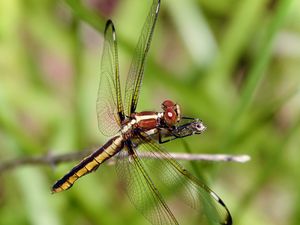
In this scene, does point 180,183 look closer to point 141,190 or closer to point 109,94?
point 141,190

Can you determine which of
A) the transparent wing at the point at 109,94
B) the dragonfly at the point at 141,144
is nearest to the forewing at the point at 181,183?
the dragonfly at the point at 141,144

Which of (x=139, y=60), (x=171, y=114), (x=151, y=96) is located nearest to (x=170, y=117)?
(x=171, y=114)

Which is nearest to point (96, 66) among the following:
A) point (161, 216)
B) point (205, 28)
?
point (205, 28)

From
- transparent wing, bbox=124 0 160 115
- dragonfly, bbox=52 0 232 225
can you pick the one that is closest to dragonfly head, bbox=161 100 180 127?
dragonfly, bbox=52 0 232 225

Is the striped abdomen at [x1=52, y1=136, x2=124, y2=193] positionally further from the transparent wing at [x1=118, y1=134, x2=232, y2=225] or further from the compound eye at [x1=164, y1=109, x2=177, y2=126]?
the compound eye at [x1=164, y1=109, x2=177, y2=126]

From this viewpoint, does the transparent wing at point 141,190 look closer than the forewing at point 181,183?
No

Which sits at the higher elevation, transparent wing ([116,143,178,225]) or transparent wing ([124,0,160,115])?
transparent wing ([124,0,160,115])

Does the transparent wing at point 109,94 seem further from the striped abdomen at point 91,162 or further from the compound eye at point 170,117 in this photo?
the compound eye at point 170,117
